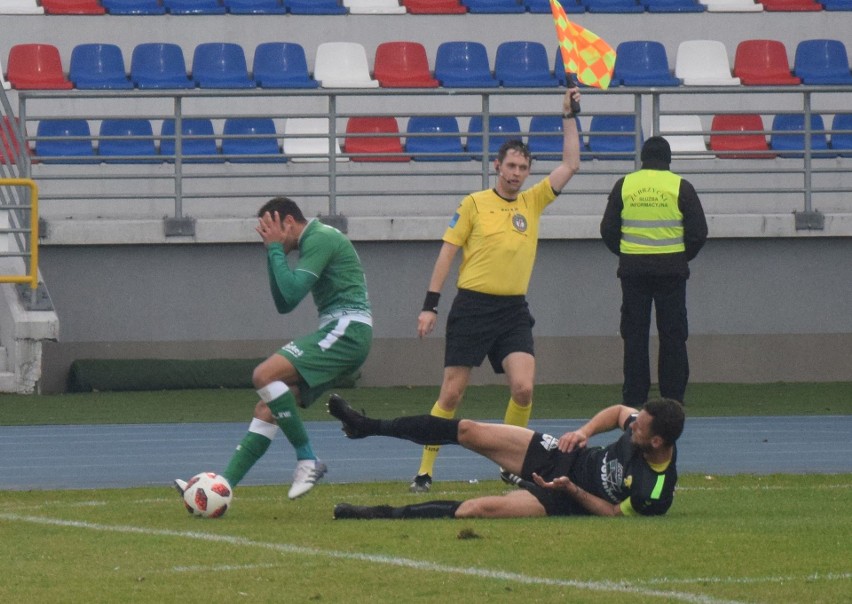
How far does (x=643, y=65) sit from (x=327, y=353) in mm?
14721

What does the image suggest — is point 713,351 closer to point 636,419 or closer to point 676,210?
point 676,210

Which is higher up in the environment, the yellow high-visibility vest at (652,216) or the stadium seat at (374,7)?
the stadium seat at (374,7)

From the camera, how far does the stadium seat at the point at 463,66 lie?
22328 mm

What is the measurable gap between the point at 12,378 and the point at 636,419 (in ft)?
35.2

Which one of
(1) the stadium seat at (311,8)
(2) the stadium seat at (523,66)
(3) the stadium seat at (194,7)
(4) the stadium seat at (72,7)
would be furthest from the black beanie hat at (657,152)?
(4) the stadium seat at (72,7)

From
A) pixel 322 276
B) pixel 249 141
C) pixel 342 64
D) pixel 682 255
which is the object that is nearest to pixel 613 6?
pixel 342 64

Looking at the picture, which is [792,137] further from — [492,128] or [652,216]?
[652,216]

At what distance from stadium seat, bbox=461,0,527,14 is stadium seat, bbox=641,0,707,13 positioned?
1.85m

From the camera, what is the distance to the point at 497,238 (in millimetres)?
10086

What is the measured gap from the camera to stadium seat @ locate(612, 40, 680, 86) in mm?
22594

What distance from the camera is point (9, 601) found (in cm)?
602

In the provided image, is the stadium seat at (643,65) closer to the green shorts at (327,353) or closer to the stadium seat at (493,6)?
the stadium seat at (493,6)

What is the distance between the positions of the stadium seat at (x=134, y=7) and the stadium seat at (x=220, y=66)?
1.23 m

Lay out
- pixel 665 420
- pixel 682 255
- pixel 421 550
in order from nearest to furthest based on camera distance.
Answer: pixel 421 550 < pixel 665 420 < pixel 682 255
